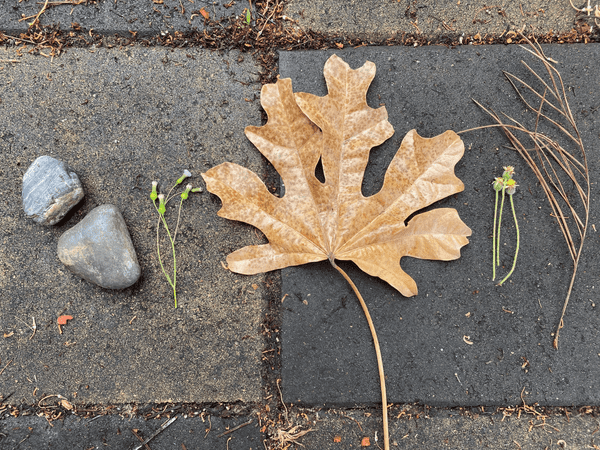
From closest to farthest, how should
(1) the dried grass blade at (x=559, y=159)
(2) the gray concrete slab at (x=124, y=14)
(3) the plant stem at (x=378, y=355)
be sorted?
(3) the plant stem at (x=378, y=355), (1) the dried grass blade at (x=559, y=159), (2) the gray concrete slab at (x=124, y=14)

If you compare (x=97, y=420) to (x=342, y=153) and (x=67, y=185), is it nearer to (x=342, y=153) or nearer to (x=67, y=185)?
(x=67, y=185)

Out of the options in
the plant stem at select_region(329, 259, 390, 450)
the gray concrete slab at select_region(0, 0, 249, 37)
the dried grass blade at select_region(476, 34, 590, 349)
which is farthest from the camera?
the gray concrete slab at select_region(0, 0, 249, 37)

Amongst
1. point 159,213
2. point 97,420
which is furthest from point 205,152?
point 97,420

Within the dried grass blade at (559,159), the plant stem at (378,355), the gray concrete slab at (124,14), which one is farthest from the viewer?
the gray concrete slab at (124,14)

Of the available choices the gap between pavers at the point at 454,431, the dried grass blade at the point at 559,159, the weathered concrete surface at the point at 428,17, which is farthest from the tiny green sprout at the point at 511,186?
the gap between pavers at the point at 454,431

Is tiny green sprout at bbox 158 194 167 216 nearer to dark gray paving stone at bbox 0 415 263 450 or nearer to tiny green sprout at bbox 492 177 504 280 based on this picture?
dark gray paving stone at bbox 0 415 263 450

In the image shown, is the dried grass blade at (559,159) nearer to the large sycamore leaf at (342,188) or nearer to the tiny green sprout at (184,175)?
the large sycamore leaf at (342,188)

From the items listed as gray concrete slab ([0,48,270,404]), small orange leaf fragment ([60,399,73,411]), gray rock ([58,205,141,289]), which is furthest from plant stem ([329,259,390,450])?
small orange leaf fragment ([60,399,73,411])
